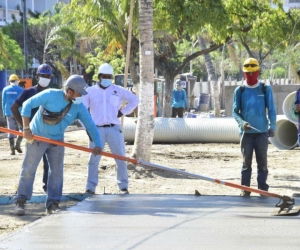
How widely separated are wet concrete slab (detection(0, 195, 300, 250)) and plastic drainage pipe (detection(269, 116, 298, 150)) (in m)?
9.02

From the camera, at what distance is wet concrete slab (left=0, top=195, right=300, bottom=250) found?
7137mm

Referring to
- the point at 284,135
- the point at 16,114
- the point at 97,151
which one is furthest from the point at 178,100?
the point at 97,151

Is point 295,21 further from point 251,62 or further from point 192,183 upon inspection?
point 251,62

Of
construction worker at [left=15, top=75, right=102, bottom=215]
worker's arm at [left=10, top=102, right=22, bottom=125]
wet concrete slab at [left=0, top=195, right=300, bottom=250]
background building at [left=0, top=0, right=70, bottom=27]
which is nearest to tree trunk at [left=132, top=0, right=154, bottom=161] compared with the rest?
wet concrete slab at [left=0, top=195, right=300, bottom=250]

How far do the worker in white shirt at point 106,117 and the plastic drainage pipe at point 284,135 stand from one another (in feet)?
27.7

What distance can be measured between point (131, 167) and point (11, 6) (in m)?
72.9

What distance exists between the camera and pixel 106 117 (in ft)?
35.7

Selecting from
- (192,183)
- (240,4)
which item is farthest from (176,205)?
(240,4)

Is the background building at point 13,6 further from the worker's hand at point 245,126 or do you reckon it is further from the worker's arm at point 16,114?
the worker's hand at point 245,126

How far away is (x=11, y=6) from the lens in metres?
84.6

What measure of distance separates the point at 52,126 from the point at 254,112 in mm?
2798

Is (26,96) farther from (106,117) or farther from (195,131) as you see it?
(195,131)

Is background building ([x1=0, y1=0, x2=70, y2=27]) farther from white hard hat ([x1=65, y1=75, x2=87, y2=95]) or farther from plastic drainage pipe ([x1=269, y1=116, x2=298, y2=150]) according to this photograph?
white hard hat ([x1=65, y1=75, x2=87, y2=95])

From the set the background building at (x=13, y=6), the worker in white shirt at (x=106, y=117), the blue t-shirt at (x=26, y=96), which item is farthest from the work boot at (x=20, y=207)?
the background building at (x=13, y=6)
